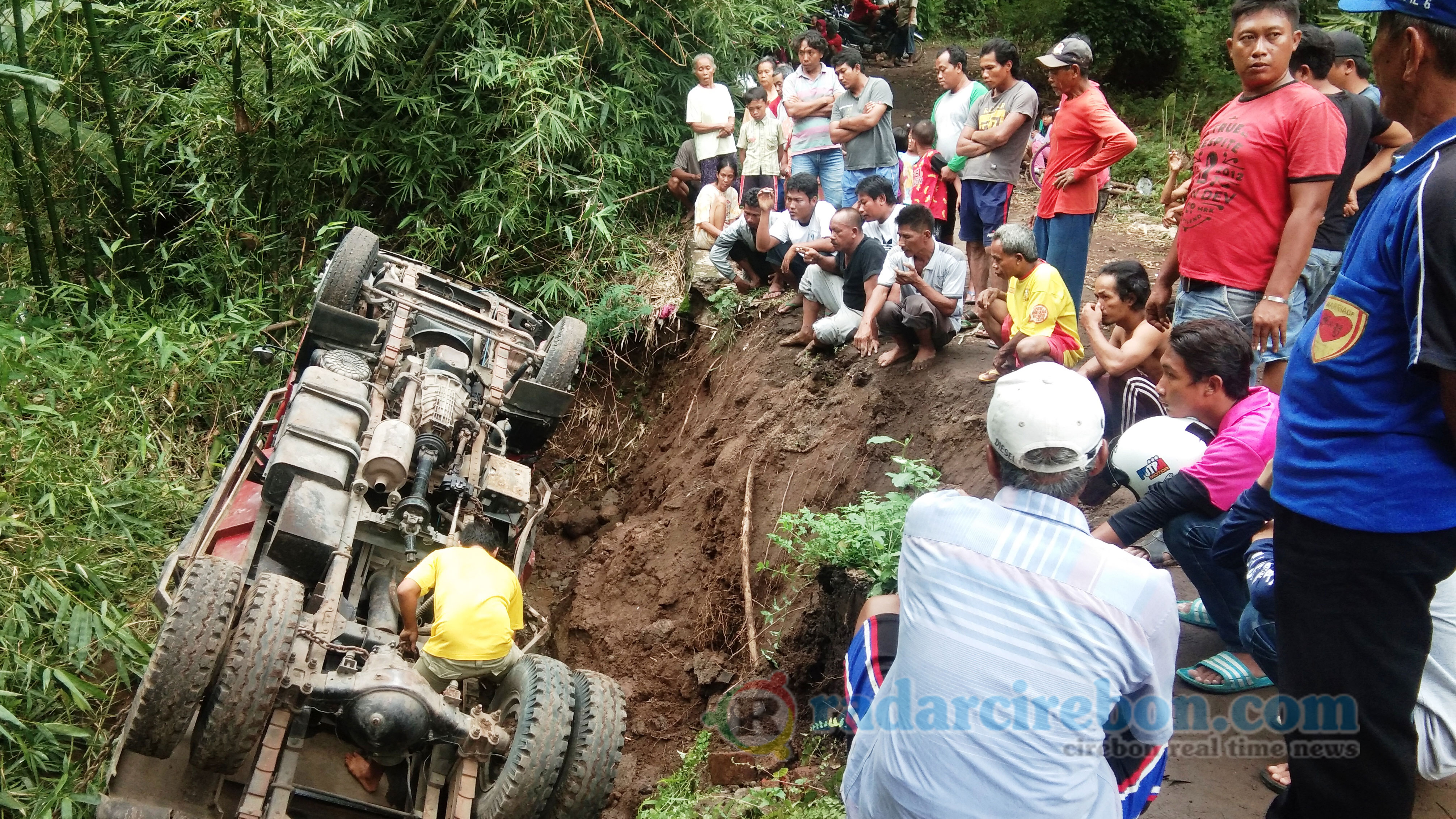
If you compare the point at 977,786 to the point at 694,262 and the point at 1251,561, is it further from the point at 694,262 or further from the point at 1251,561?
the point at 694,262

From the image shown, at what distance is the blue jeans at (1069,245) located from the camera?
6336 mm

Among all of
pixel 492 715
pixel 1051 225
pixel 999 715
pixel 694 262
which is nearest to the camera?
pixel 999 715

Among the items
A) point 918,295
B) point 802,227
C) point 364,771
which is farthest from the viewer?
point 802,227

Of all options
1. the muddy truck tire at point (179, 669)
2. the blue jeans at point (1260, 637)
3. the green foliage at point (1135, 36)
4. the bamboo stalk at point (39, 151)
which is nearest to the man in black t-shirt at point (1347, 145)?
the blue jeans at point (1260, 637)

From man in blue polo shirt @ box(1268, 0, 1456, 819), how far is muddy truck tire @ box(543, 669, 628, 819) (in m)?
3.30

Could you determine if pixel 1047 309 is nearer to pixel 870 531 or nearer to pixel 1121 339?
pixel 1121 339

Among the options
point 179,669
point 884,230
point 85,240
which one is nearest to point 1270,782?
point 179,669

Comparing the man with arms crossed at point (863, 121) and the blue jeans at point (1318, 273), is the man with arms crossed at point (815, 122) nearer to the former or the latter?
the man with arms crossed at point (863, 121)

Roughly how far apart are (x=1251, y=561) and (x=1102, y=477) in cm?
152

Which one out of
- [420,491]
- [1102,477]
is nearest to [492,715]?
[420,491]

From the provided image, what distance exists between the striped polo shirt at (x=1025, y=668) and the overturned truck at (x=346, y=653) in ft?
10.1

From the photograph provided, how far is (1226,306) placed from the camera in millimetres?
4645

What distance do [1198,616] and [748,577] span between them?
106 inches

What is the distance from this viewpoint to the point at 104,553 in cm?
666
